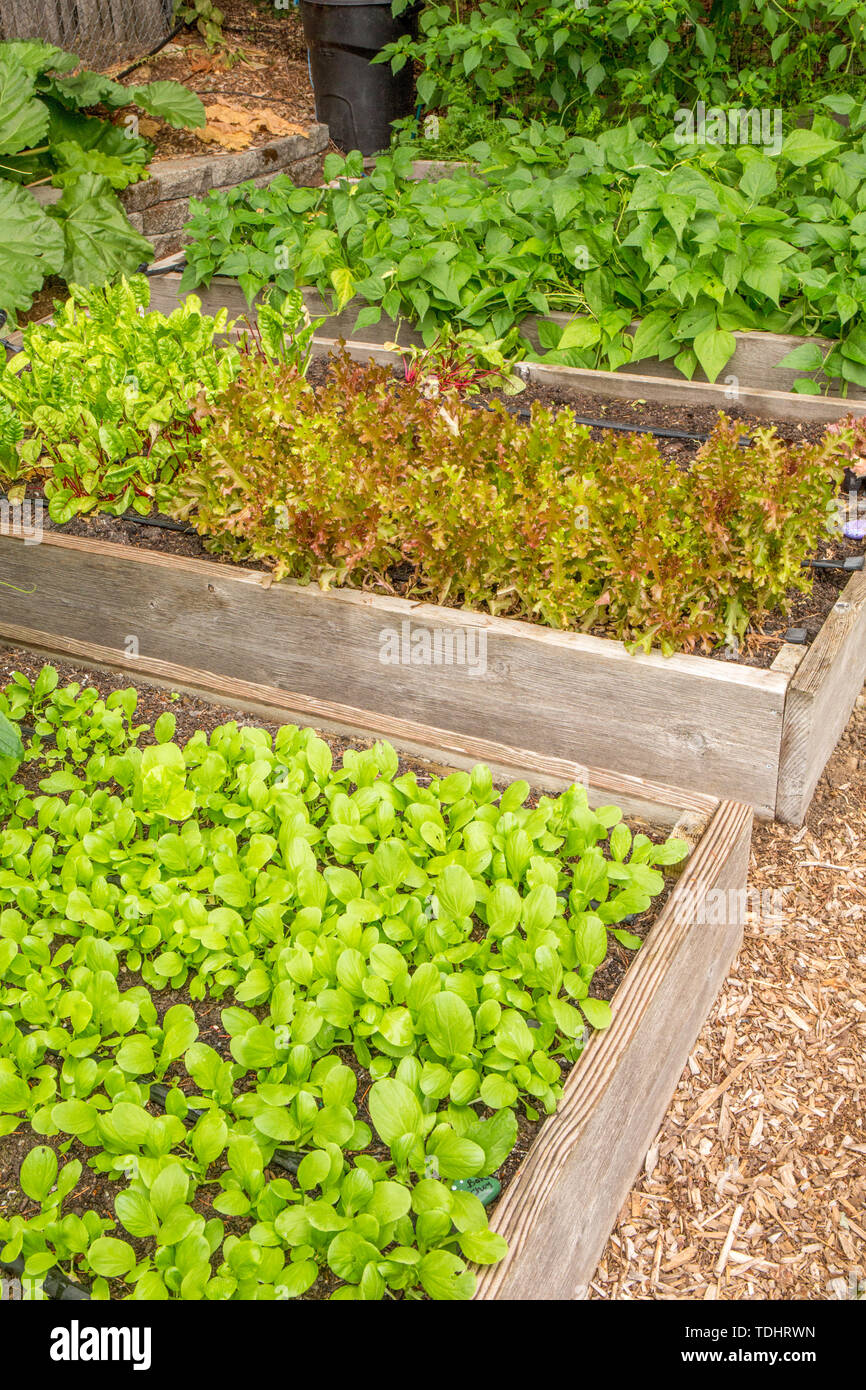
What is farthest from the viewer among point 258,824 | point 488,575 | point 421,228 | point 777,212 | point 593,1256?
point 421,228

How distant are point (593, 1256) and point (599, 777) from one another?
874mm

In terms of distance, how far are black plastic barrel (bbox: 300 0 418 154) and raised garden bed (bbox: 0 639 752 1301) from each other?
490 centimetres

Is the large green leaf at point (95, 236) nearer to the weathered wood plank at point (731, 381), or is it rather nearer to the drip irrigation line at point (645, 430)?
the weathered wood plank at point (731, 381)

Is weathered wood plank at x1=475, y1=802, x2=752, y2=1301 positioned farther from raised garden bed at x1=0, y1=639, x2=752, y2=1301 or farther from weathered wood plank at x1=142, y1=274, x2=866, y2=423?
weathered wood plank at x1=142, y1=274, x2=866, y2=423

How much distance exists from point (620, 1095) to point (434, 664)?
1.23 meters

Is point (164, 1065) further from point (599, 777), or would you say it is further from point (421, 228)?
point (421, 228)

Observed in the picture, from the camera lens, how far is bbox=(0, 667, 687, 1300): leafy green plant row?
150 cm

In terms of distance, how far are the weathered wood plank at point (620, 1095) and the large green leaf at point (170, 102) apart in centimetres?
443

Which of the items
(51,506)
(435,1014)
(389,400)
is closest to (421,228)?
(389,400)

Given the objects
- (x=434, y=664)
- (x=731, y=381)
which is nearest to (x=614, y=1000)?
(x=434, y=664)

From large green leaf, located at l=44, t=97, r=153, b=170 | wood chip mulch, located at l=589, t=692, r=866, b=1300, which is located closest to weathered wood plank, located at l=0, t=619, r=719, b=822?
wood chip mulch, located at l=589, t=692, r=866, b=1300

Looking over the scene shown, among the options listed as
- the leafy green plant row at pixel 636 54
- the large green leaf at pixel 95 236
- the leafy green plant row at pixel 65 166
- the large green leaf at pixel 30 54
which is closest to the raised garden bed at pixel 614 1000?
the leafy green plant row at pixel 65 166

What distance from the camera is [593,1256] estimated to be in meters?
1.82

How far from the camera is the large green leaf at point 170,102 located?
5.07 m
